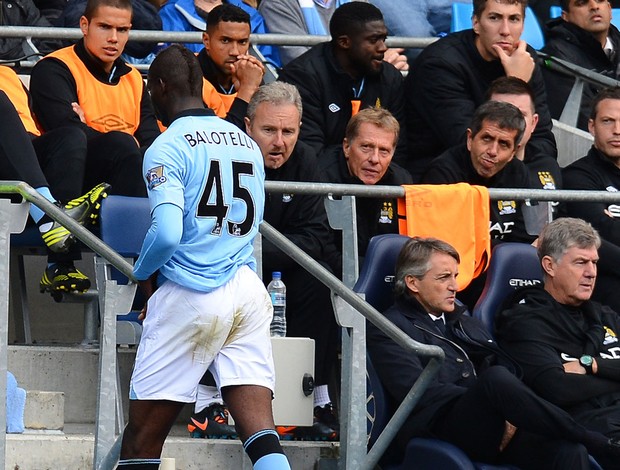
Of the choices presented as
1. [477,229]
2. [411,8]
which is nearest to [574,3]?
[411,8]

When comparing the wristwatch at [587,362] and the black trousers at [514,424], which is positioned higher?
the wristwatch at [587,362]

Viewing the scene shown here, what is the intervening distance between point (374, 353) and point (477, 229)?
91 centimetres

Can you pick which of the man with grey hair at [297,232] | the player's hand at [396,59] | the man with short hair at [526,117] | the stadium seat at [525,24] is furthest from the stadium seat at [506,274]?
the stadium seat at [525,24]

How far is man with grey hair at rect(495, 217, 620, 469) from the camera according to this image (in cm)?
580

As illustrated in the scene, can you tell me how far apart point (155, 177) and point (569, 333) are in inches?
88.9

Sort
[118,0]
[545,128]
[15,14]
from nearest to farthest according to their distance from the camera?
[118,0] < [545,128] < [15,14]

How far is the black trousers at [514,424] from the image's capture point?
5406 mm

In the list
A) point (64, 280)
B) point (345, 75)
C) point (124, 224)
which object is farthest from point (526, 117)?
point (64, 280)

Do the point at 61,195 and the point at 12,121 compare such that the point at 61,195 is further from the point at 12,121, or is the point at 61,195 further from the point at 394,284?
the point at 394,284

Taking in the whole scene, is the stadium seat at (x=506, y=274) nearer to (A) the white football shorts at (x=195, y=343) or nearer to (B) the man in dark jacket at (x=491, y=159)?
(B) the man in dark jacket at (x=491, y=159)

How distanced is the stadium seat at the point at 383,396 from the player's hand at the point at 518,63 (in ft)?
6.51

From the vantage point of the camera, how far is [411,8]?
920 cm

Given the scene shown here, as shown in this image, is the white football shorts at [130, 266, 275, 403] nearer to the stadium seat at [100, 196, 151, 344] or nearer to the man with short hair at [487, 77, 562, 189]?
the stadium seat at [100, 196, 151, 344]

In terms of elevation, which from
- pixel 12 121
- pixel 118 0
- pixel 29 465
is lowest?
pixel 29 465
